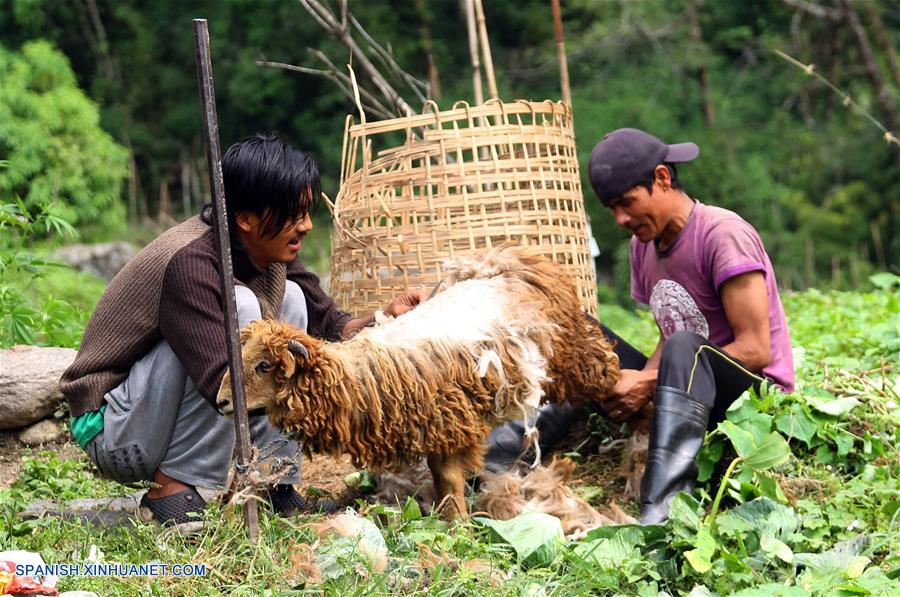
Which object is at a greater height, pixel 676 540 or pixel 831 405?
pixel 831 405

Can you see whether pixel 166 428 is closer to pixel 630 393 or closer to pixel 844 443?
pixel 630 393

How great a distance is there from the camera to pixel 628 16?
14.2 metres

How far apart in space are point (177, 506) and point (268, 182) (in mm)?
1012

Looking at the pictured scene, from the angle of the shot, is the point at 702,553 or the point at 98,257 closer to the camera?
the point at 702,553

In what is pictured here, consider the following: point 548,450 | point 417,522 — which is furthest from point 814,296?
point 417,522

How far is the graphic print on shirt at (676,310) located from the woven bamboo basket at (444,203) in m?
0.30

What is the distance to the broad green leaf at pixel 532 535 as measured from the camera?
3.03 metres

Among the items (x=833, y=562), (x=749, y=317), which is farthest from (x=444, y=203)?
(x=833, y=562)

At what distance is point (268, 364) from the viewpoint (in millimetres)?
2930

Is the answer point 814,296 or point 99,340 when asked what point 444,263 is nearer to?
Answer: point 99,340

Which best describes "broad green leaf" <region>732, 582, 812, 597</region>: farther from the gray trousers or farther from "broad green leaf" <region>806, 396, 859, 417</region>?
the gray trousers

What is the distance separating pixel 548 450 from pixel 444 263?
98 centimetres

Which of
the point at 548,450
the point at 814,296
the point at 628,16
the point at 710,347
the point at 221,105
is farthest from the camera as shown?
the point at 221,105

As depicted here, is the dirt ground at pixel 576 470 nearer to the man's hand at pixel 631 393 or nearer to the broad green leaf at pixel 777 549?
the man's hand at pixel 631 393
